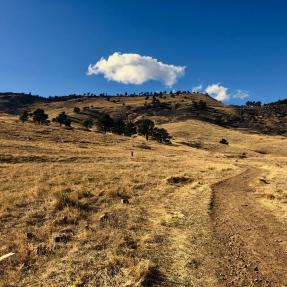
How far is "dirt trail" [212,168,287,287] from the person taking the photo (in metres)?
11.6

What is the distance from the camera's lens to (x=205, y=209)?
21234 millimetres

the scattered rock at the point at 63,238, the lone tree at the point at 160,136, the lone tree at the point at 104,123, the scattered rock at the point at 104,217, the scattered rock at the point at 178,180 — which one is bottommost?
the scattered rock at the point at 63,238

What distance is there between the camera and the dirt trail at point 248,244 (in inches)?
458

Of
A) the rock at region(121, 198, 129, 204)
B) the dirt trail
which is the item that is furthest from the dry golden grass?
the dirt trail

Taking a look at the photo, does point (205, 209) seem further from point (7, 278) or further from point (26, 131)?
point (26, 131)

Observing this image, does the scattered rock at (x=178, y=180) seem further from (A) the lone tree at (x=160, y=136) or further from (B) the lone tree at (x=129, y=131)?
(B) the lone tree at (x=129, y=131)

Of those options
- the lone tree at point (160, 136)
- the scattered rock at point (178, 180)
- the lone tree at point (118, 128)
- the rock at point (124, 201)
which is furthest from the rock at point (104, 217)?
the lone tree at point (118, 128)

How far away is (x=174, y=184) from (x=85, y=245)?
16.7 m

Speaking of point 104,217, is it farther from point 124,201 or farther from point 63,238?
point 124,201

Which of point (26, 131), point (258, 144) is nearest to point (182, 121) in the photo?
point (258, 144)

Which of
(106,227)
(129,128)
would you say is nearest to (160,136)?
(129,128)

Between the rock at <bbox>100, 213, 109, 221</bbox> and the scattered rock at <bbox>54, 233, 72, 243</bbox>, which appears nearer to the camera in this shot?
the scattered rock at <bbox>54, 233, 72, 243</bbox>

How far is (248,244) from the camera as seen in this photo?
14.8 m

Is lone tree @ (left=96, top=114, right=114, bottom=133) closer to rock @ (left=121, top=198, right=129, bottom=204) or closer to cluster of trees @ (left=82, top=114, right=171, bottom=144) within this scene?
cluster of trees @ (left=82, top=114, right=171, bottom=144)
